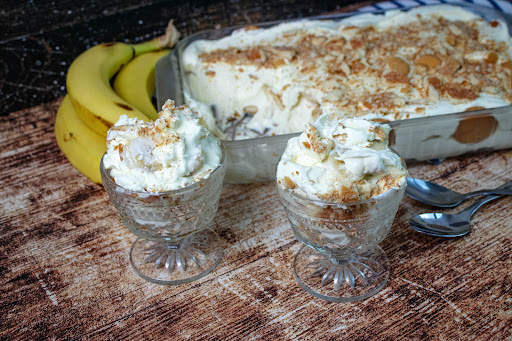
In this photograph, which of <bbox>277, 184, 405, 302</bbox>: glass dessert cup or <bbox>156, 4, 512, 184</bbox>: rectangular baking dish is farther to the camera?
<bbox>156, 4, 512, 184</bbox>: rectangular baking dish

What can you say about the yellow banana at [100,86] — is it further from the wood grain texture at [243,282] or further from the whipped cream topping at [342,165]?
the whipped cream topping at [342,165]

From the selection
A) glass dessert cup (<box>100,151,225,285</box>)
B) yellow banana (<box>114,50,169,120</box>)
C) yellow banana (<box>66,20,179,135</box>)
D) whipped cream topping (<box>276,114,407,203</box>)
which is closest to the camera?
whipped cream topping (<box>276,114,407,203</box>)

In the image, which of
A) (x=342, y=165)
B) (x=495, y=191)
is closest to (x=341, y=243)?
(x=342, y=165)

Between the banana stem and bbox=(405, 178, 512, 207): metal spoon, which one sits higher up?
the banana stem

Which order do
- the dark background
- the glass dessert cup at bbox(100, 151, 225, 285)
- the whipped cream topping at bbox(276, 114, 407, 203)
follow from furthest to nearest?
1. the dark background
2. the glass dessert cup at bbox(100, 151, 225, 285)
3. the whipped cream topping at bbox(276, 114, 407, 203)

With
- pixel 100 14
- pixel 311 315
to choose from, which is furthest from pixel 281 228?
pixel 100 14

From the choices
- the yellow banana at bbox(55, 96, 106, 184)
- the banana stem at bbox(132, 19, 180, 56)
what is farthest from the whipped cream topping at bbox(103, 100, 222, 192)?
the banana stem at bbox(132, 19, 180, 56)

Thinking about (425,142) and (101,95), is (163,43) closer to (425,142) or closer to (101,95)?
(101,95)

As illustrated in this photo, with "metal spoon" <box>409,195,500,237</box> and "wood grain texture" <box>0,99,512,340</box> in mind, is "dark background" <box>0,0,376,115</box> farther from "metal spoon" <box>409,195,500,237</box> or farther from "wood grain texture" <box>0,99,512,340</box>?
"metal spoon" <box>409,195,500,237</box>
